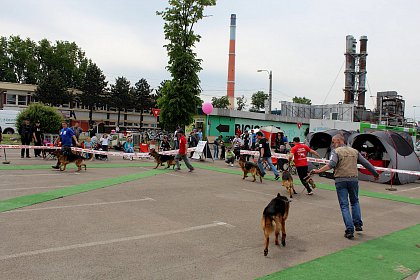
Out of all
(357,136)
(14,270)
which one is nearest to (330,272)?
(14,270)

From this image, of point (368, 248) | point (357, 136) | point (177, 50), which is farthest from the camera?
point (177, 50)

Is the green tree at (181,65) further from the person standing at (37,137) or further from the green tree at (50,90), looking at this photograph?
the green tree at (50,90)

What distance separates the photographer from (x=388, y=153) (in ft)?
50.2

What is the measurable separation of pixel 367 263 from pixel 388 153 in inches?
449

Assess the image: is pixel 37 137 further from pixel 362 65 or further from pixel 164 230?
pixel 362 65

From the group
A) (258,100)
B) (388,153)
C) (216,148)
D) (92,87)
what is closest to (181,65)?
(216,148)

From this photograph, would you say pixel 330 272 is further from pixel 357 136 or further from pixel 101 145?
pixel 101 145

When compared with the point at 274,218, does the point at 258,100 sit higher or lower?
higher

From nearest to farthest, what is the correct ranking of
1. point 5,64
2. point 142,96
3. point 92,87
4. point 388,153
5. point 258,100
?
point 388,153, point 92,87, point 142,96, point 5,64, point 258,100

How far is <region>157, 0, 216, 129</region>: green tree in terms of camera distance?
25.3m

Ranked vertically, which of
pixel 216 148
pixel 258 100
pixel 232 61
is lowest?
pixel 216 148

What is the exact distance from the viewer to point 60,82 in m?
60.9

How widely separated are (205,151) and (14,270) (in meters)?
17.6

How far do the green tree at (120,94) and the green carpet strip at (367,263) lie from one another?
216 ft
